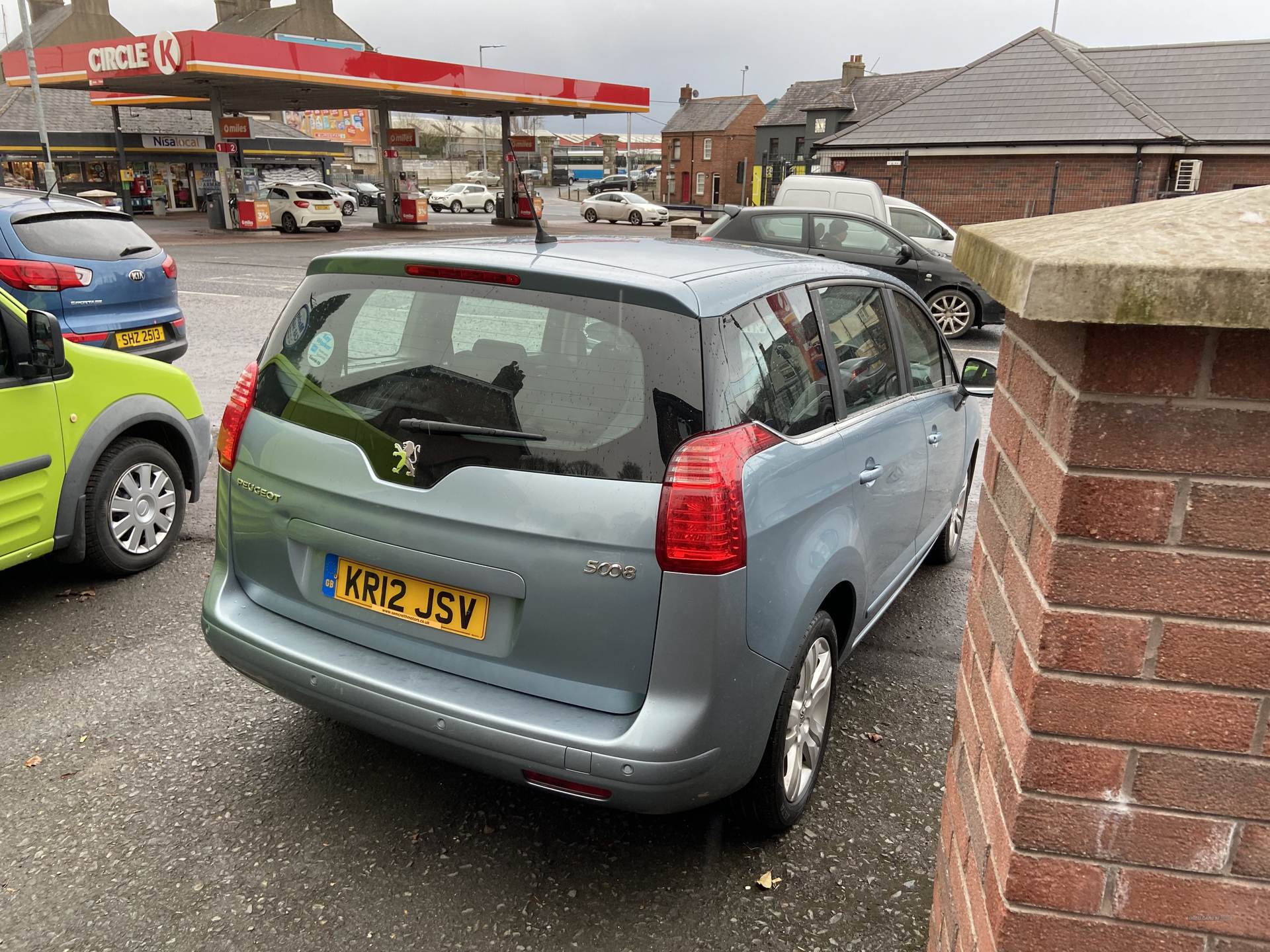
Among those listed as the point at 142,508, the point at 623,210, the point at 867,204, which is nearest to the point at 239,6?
the point at 623,210

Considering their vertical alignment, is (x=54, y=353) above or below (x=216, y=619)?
above

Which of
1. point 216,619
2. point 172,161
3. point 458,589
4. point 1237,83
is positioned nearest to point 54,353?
point 216,619

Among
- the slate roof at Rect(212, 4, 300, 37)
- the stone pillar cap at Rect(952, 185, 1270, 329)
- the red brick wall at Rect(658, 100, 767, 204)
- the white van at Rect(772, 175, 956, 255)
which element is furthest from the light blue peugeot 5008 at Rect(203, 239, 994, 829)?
the red brick wall at Rect(658, 100, 767, 204)

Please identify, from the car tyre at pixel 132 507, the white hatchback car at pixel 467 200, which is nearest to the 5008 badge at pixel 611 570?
the car tyre at pixel 132 507

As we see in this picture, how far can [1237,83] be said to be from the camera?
27891 millimetres

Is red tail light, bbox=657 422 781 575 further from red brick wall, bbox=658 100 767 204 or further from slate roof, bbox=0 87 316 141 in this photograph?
red brick wall, bbox=658 100 767 204

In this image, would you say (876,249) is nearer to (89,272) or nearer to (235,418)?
(89,272)

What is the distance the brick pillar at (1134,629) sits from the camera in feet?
3.81

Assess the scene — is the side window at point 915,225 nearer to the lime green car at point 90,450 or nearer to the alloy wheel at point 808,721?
the lime green car at point 90,450

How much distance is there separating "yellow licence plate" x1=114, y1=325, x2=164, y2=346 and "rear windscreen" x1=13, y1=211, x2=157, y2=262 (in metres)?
0.62

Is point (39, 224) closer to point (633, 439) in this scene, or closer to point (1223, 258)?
point (633, 439)

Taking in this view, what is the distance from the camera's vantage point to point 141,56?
2639 centimetres

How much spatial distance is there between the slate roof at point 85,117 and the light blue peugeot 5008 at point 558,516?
46475 mm

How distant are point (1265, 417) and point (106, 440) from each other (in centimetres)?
476
